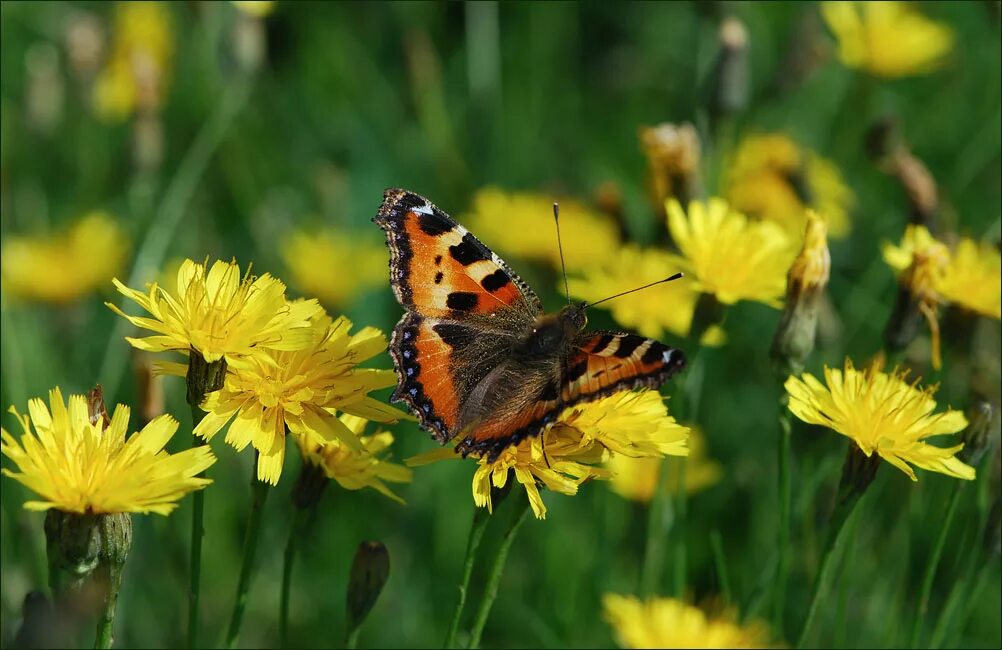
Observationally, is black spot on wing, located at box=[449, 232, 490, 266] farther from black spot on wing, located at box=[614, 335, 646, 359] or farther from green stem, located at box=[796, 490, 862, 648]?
green stem, located at box=[796, 490, 862, 648]

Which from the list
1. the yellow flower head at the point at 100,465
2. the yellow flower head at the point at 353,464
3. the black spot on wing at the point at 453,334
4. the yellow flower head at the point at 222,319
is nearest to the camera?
the yellow flower head at the point at 100,465

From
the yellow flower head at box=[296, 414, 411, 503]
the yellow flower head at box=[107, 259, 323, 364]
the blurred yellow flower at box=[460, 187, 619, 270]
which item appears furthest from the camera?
the blurred yellow flower at box=[460, 187, 619, 270]

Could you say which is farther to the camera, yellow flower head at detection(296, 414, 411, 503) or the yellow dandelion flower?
the yellow dandelion flower

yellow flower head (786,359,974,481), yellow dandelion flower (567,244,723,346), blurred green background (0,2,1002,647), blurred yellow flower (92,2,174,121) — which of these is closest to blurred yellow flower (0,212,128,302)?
blurred green background (0,2,1002,647)

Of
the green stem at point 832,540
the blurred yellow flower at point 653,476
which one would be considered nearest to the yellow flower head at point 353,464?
the green stem at point 832,540

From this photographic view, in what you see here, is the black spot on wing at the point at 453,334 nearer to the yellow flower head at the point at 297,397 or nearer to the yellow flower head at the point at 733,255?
the yellow flower head at the point at 297,397

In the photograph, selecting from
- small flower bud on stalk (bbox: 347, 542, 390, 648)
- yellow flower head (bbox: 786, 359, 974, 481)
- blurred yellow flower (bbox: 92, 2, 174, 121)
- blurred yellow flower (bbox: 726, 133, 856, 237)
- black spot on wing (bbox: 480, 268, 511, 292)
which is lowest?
small flower bud on stalk (bbox: 347, 542, 390, 648)
